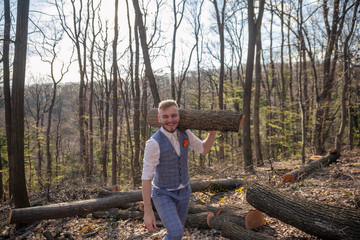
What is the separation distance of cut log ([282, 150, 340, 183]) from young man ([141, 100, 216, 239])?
420cm

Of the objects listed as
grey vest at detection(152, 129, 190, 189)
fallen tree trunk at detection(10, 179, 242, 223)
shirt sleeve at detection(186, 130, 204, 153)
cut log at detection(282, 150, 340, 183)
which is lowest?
fallen tree trunk at detection(10, 179, 242, 223)

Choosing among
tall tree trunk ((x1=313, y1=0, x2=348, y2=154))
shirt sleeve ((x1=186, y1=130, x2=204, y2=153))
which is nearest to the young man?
shirt sleeve ((x1=186, y1=130, x2=204, y2=153))

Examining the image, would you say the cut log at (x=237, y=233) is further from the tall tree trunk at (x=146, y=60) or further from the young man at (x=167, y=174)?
the tall tree trunk at (x=146, y=60)

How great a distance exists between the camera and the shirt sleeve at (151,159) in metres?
2.47

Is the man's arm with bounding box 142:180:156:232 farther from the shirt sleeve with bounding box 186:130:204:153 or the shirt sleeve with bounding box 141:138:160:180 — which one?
the shirt sleeve with bounding box 186:130:204:153

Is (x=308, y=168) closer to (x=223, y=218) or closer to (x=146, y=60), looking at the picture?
(x=223, y=218)

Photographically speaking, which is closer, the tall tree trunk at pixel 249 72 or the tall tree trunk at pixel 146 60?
the tall tree trunk at pixel 249 72

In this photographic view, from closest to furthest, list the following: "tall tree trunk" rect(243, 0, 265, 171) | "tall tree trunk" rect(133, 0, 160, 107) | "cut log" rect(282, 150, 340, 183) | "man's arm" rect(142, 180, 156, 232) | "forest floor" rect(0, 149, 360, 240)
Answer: "man's arm" rect(142, 180, 156, 232), "forest floor" rect(0, 149, 360, 240), "cut log" rect(282, 150, 340, 183), "tall tree trunk" rect(243, 0, 265, 171), "tall tree trunk" rect(133, 0, 160, 107)

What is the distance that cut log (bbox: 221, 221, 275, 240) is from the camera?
10.9 ft

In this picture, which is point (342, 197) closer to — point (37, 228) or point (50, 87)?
point (37, 228)

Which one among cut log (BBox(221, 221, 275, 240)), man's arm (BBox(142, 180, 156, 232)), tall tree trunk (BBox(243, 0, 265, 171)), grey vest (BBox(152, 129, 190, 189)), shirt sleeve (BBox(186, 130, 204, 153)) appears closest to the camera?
man's arm (BBox(142, 180, 156, 232))

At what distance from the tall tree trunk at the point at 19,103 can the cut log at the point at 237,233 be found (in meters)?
5.54

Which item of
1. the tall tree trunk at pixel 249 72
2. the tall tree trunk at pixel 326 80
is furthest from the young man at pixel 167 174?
the tall tree trunk at pixel 326 80

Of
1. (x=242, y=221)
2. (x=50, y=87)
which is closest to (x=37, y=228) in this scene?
(x=242, y=221)
